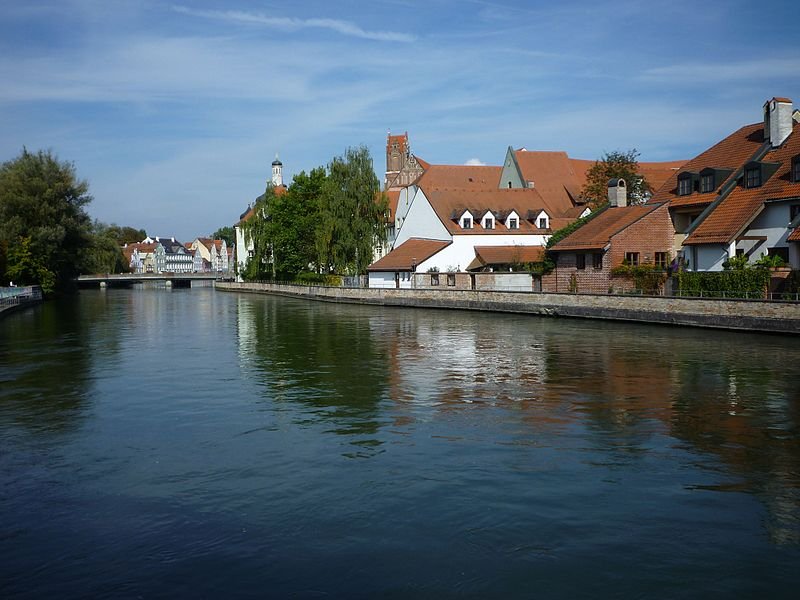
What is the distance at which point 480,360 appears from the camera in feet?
93.5

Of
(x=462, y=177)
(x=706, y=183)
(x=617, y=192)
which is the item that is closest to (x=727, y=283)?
(x=706, y=183)

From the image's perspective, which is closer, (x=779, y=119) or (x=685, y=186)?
(x=779, y=119)

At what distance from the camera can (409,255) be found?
73750 mm

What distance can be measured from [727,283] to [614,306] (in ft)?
22.9

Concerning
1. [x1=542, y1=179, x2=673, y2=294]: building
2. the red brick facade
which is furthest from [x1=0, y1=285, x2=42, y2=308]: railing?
the red brick facade

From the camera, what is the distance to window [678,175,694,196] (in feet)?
167

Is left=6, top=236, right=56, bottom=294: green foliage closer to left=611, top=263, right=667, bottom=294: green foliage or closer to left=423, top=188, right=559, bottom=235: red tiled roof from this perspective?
left=423, top=188, right=559, bottom=235: red tiled roof

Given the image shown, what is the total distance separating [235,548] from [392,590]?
A: 2.36 meters

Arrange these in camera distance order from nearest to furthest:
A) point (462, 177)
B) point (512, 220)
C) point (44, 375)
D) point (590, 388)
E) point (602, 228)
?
point (590, 388), point (44, 375), point (602, 228), point (512, 220), point (462, 177)

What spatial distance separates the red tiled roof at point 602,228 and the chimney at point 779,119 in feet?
26.6

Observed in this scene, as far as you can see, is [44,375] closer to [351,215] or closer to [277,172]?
[351,215]

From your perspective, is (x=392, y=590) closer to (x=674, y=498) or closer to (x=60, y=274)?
(x=674, y=498)

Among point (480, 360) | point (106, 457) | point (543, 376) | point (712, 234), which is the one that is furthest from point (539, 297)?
point (106, 457)

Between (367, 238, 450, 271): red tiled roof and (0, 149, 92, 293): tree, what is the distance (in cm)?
3289
